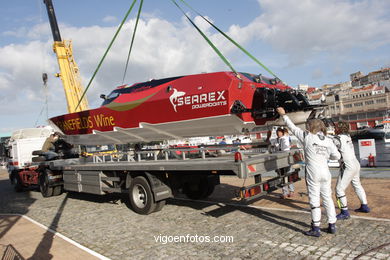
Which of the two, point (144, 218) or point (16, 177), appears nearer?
point (144, 218)

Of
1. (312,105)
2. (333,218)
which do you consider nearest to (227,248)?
(333,218)

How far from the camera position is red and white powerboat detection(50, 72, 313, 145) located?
20.4 feet

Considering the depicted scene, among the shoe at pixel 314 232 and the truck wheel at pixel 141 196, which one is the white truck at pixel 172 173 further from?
the shoe at pixel 314 232

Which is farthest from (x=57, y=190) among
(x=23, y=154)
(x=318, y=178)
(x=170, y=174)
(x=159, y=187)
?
(x=318, y=178)

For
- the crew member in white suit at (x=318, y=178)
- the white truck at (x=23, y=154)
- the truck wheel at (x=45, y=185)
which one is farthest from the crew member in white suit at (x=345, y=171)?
the white truck at (x=23, y=154)

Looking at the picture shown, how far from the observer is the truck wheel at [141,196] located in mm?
6527

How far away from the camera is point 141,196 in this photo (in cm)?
693

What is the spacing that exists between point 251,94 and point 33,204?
25.2ft

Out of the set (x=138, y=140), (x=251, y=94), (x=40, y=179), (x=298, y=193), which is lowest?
(x=298, y=193)

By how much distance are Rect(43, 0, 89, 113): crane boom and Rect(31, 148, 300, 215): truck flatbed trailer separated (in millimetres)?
9313

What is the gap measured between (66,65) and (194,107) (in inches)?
536

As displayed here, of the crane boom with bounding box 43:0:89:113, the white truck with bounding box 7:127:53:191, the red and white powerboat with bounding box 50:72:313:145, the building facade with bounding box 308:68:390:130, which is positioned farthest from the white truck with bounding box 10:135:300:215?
the building facade with bounding box 308:68:390:130

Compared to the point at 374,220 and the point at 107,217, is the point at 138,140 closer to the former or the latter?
the point at 107,217

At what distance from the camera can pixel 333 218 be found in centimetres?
454
